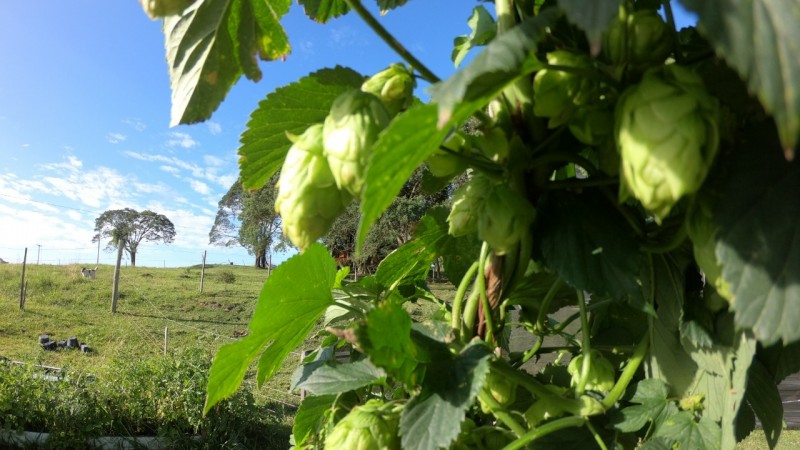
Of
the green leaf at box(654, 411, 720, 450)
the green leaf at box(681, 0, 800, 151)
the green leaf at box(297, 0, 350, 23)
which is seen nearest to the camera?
the green leaf at box(681, 0, 800, 151)

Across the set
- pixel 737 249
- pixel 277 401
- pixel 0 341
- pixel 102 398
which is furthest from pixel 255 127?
pixel 0 341

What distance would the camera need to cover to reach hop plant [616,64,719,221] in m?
0.21

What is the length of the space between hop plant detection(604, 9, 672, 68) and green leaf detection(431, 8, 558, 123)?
0.14ft

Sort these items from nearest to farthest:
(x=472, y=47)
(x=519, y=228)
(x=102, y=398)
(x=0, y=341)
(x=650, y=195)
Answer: (x=650, y=195) < (x=519, y=228) < (x=472, y=47) < (x=102, y=398) < (x=0, y=341)

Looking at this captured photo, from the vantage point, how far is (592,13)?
191 mm

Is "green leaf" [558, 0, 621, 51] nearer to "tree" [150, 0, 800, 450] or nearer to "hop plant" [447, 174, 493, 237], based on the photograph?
"tree" [150, 0, 800, 450]

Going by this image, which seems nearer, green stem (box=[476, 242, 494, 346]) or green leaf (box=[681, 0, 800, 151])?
green leaf (box=[681, 0, 800, 151])

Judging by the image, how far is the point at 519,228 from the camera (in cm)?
32

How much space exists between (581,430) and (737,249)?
0.22 m

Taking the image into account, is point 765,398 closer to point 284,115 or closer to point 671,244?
point 671,244

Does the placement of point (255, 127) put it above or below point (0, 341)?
above

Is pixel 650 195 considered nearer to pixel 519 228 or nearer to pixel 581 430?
pixel 519 228

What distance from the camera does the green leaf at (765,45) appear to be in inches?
6.2

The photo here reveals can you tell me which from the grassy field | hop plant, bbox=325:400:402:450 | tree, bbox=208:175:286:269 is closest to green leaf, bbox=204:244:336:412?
hop plant, bbox=325:400:402:450
